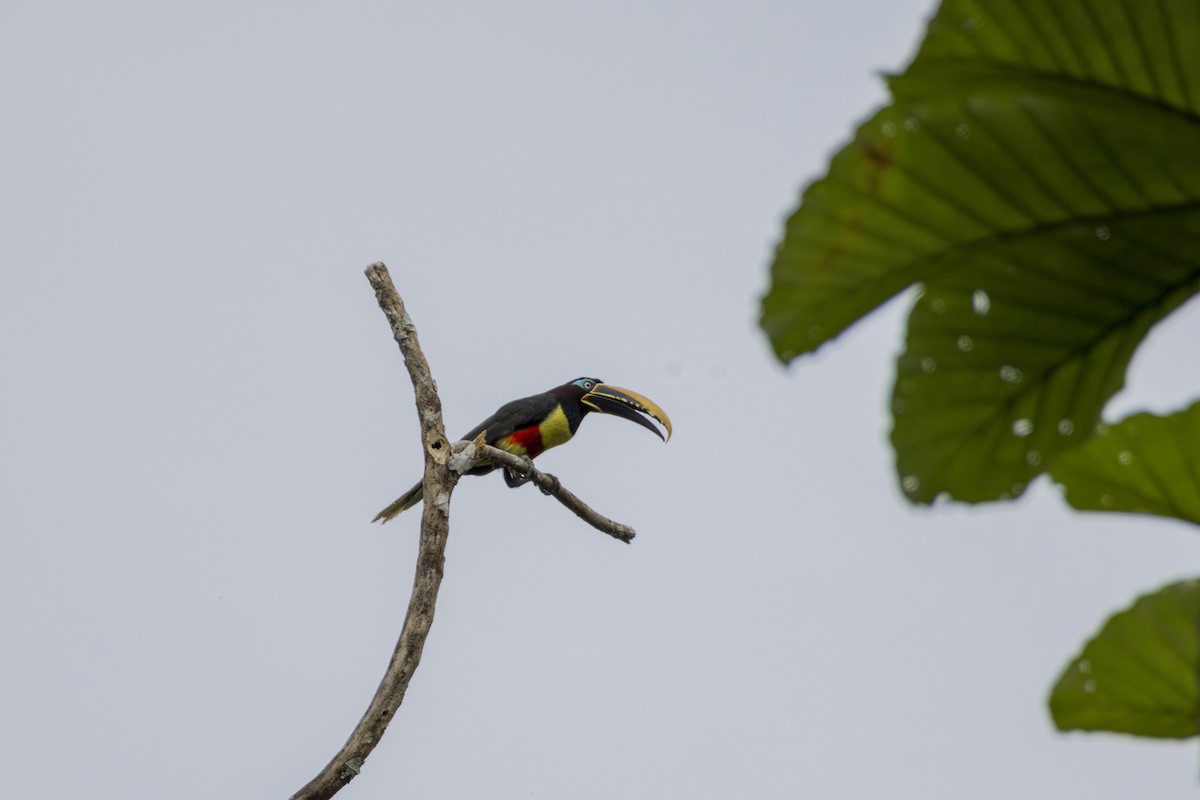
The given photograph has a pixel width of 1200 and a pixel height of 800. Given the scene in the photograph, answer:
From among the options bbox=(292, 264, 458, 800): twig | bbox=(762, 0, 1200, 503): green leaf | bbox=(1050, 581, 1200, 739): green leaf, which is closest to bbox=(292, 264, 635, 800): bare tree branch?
bbox=(292, 264, 458, 800): twig

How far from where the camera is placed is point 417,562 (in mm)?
4672

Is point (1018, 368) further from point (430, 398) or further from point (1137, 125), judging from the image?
point (430, 398)

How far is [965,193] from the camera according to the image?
817 millimetres

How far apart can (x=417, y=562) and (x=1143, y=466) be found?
3.95 m

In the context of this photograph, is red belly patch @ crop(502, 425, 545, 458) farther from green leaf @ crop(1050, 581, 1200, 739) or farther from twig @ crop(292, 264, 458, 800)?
green leaf @ crop(1050, 581, 1200, 739)

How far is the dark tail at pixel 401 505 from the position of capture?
21.2 feet

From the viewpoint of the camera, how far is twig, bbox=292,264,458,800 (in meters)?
4.28

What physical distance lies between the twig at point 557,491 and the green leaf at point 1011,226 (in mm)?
4268

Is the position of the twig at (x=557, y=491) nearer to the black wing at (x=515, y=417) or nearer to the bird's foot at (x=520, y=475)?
the bird's foot at (x=520, y=475)

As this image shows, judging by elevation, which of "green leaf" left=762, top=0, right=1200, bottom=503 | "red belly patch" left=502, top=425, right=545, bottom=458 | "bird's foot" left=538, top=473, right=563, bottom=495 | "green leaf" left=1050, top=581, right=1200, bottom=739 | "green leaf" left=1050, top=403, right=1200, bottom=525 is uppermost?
"red belly patch" left=502, top=425, right=545, bottom=458

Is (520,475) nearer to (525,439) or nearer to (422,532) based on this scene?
(422,532)

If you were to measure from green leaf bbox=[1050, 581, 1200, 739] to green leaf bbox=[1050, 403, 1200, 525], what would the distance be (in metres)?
0.07

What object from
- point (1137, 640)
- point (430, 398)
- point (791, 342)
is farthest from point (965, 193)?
point (430, 398)

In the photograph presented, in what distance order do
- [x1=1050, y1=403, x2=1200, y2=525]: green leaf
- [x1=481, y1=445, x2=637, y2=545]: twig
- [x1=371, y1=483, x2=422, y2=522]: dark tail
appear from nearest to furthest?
1. [x1=1050, y1=403, x2=1200, y2=525]: green leaf
2. [x1=481, y1=445, x2=637, y2=545]: twig
3. [x1=371, y1=483, x2=422, y2=522]: dark tail
